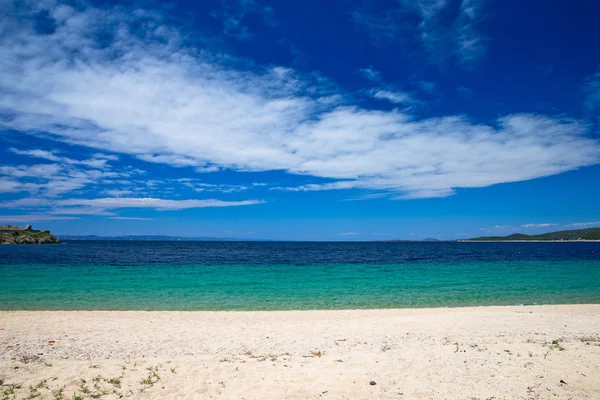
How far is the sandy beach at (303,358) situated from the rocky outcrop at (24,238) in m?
153

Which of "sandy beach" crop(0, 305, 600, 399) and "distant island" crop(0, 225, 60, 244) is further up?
"distant island" crop(0, 225, 60, 244)

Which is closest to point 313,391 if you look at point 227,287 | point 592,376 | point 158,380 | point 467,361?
point 158,380

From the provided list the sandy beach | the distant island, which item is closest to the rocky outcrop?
the distant island

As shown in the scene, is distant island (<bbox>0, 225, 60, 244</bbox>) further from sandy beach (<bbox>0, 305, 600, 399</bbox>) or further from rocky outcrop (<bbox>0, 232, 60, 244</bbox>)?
sandy beach (<bbox>0, 305, 600, 399</bbox>)

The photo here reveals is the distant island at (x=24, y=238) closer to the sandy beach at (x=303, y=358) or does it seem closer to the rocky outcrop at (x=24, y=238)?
the rocky outcrop at (x=24, y=238)

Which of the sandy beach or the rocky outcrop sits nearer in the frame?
the sandy beach

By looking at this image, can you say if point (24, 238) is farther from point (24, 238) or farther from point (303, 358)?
point (303, 358)

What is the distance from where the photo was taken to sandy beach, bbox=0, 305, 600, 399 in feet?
24.2

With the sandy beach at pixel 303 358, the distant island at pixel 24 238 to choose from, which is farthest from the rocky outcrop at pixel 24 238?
the sandy beach at pixel 303 358

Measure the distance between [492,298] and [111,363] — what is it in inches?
954

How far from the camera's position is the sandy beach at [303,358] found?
7.39 m

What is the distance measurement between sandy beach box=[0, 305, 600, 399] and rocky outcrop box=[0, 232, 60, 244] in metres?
153

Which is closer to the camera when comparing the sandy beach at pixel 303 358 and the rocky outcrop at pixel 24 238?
the sandy beach at pixel 303 358

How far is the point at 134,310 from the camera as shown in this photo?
779 inches
